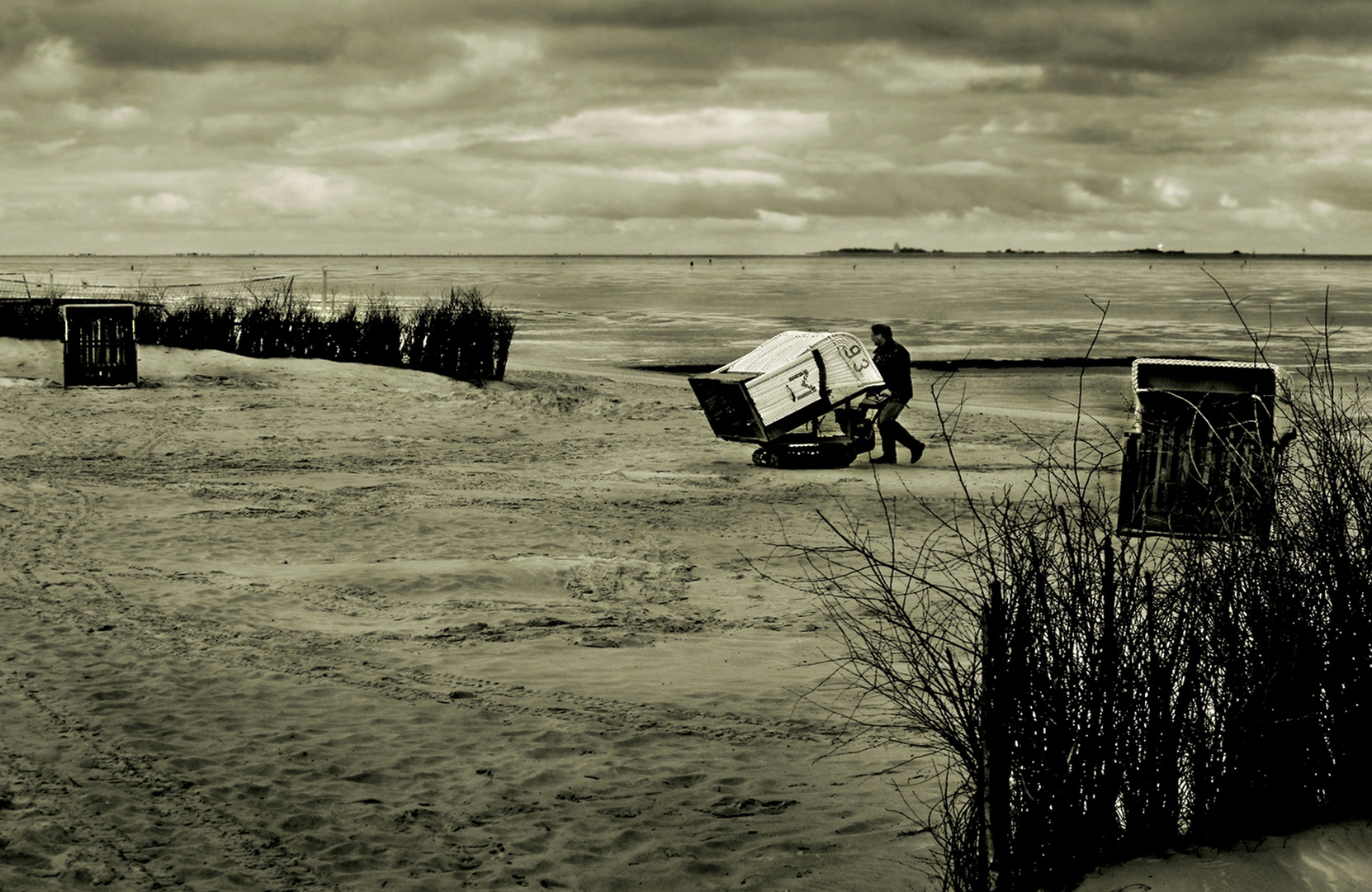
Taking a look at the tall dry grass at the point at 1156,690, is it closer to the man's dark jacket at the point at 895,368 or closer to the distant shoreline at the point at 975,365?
the man's dark jacket at the point at 895,368

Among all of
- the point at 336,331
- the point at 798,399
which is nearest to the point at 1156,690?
the point at 798,399

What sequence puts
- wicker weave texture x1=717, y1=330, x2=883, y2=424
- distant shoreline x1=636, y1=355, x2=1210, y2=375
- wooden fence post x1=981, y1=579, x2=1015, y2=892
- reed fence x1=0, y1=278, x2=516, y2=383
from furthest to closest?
1. distant shoreline x1=636, y1=355, x2=1210, y2=375
2. reed fence x1=0, y1=278, x2=516, y2=383
3. wicker weave texture x1=717, y1=330, x2=883, y2=424
4. wooden fence post x1=981, y1=579, x2=1015, y2=892

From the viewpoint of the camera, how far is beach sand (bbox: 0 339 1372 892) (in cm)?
418

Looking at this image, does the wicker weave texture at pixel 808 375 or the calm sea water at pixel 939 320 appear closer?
the wicker weave texture at pixel 808 375

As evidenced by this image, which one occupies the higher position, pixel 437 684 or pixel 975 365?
pixel 975 365

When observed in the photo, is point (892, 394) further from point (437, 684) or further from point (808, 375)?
point (437, 684)

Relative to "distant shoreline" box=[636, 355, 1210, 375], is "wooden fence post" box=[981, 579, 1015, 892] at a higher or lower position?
lower

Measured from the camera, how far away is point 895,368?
42.4 feet

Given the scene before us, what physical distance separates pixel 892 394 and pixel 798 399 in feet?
3.45

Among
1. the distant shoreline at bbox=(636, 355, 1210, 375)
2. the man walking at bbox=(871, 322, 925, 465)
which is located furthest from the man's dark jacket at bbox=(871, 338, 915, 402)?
the distant shoreline at bbox=(636, 355, 1210, 375)

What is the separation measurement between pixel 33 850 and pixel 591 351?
30.5 m

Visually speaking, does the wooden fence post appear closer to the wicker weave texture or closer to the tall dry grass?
the tall dry grass

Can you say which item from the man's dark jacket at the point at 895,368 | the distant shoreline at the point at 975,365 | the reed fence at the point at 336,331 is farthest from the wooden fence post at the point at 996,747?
the distant shoreline at the point at 975,365

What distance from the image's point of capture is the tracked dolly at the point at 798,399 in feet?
41.6
